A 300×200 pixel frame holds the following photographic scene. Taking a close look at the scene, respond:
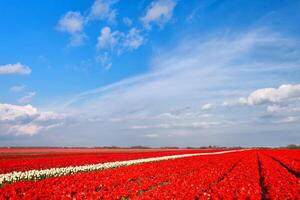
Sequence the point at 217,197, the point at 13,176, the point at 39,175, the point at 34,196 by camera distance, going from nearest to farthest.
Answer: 1. the point at 217,197
2. the point at 34,196
3. the point at 13,176
4. the point at 39,175

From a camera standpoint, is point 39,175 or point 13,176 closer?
point 13,176

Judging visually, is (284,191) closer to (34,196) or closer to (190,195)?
(190,195)

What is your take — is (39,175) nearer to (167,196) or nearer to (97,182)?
(97,182)

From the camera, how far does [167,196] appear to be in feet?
31.7

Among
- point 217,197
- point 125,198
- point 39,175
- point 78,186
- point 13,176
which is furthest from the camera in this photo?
point 39,175

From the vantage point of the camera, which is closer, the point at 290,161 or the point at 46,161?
the point at 290,161

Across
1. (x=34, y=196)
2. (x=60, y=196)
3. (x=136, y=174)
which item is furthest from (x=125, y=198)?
(x=136, y=174)

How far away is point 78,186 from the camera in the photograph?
12.5 m

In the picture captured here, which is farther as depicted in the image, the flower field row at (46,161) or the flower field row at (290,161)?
the flower field row at (46,161)

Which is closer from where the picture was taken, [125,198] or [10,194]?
[10,194]

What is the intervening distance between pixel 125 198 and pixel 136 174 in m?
6.15

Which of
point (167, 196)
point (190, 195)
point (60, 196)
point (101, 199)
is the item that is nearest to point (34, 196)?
point (60, 196)

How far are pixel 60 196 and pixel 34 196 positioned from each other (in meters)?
0.71

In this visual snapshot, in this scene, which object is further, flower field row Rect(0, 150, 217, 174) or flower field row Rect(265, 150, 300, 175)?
flower field row Rect(0, 150, 217, 174)
